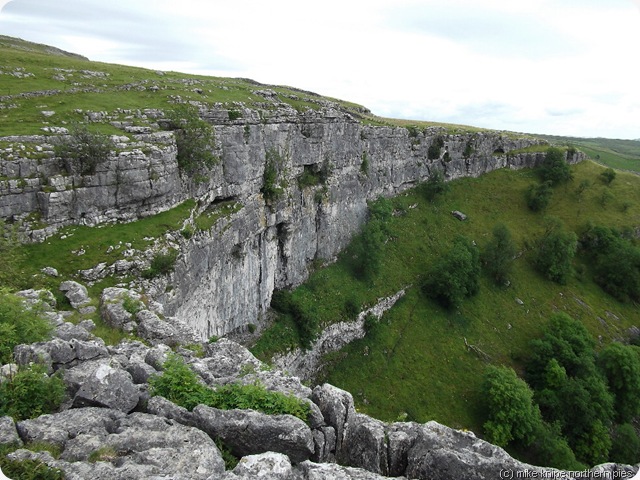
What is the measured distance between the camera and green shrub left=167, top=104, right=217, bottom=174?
92.9 feet

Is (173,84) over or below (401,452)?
over

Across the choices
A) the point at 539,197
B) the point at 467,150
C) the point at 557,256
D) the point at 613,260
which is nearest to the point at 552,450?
the point at 557,256

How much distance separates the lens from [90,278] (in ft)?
64.2

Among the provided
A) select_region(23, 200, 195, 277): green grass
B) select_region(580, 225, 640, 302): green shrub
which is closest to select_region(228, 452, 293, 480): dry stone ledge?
select_region(23, 200, 195, 277): green grass

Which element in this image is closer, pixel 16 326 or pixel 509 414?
pixel 16 326

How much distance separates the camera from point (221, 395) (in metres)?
10.3

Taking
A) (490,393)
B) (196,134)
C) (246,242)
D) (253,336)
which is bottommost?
(490,393)

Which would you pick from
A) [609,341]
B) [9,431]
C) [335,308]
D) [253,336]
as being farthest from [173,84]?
[609,341]

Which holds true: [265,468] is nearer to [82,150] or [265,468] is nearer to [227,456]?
[227,456]

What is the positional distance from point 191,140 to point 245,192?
7355mm

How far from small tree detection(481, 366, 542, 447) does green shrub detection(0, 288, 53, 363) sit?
1537 inches

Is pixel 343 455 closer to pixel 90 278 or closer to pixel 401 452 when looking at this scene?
pixel 401 452

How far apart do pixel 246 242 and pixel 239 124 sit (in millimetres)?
10254

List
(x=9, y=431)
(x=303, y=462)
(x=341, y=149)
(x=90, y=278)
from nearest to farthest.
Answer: (x=9, y=431), (x=303, y=462), (x=90, y=278), (x=341, y=149)
